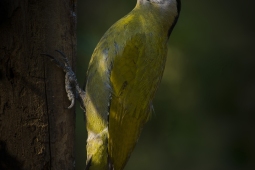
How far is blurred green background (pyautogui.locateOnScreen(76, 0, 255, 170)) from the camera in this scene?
5.27 metres

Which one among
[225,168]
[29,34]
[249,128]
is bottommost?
[225,168]

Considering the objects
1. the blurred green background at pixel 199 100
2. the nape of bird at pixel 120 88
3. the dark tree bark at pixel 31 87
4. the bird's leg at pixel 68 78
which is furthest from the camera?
the blurred green background at pixel 199 100

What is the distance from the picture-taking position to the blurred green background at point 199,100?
5.27m

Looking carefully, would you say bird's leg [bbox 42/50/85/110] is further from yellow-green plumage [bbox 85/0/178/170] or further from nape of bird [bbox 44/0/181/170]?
yellow-green plumage [bbox 85/0/178/170]

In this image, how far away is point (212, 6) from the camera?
5867 mm

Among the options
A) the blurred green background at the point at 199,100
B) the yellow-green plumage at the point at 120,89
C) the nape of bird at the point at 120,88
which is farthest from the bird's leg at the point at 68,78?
the blurred green background at the point at 199,100

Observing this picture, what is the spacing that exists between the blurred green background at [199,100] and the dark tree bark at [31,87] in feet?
5.66

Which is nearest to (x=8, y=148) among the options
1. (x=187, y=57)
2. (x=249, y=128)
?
(x=187, y=57)

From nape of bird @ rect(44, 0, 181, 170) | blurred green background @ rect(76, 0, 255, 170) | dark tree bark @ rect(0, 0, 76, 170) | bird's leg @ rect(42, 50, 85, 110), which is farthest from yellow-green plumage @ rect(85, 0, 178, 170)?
blurred green background @ rect(76, 0, 255, 170)

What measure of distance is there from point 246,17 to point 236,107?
45.7 inches

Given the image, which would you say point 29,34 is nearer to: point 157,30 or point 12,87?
point 12,87

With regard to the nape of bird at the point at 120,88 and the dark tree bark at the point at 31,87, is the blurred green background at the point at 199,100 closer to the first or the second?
the nape of bird at the point at 120,88

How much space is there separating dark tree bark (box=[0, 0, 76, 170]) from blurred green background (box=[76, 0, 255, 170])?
5.66ft

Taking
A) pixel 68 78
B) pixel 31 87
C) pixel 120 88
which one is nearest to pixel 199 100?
pixel 120 88
